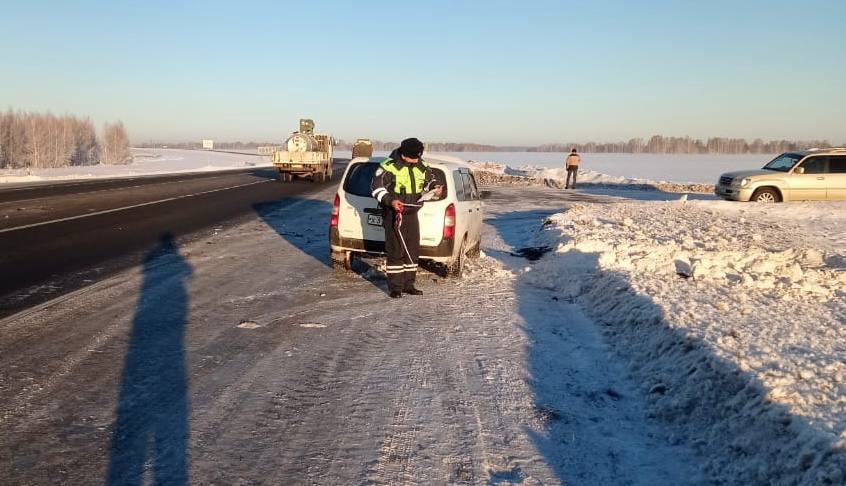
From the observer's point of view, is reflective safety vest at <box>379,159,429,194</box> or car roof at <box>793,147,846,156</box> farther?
car roof at <box>793,147,846,156</box>

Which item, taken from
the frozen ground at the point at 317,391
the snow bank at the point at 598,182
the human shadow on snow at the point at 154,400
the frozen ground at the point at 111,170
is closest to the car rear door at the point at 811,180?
the snow bank at the point at 598,182

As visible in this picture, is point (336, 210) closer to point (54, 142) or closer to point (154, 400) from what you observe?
point (154, 400)

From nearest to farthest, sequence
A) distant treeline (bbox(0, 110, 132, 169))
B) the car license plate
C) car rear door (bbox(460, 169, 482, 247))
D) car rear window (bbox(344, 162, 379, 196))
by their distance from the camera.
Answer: the car license plate
car rear window (bbox(344, 162, 379, 196))
car rear door (bbox(460, 169, 482, 247))
distant treeline (bbox(0, 110, 132, 169))

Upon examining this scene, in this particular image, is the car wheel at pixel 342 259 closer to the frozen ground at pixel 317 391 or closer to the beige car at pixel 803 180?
the frozen ground at pixel 317 391

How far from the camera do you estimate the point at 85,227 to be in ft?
42.3

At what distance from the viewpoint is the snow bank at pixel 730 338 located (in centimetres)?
354

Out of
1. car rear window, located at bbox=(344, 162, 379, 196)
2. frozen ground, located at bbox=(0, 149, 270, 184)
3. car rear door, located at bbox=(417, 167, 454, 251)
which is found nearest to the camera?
car rear door, located at bbox=(417, 167, 454, 251)

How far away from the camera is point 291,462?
3.53 metres

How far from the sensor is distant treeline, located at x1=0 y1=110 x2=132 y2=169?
254 feet

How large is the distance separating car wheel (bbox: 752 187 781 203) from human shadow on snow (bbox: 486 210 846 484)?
1588 centimetres

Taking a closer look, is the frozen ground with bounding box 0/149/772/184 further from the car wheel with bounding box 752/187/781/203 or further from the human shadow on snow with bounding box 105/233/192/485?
the human shadow on snow with bounding box 105/233/192/485

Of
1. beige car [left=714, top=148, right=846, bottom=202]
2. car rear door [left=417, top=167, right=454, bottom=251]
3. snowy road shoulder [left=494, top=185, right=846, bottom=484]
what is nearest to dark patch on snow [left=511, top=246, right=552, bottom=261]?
snowy road shoulder [left=494, top=185, right=846, bottom=484]

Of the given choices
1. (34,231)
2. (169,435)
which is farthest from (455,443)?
(34,231)

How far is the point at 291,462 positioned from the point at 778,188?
69.0ft
